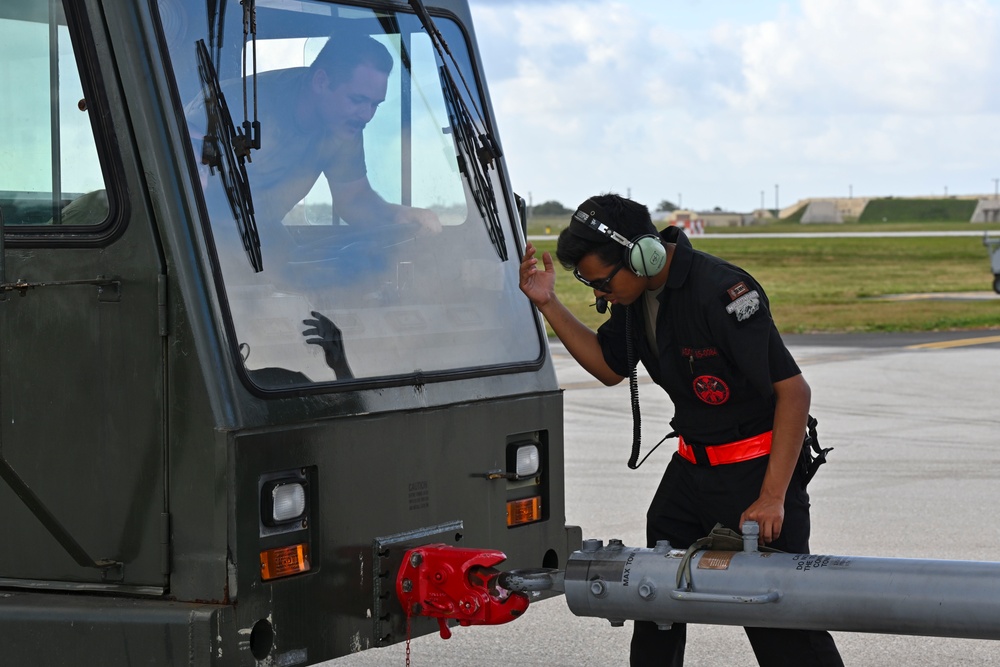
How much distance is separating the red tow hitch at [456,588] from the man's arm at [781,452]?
72 centimetres

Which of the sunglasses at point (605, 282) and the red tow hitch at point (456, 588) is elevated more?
the sunglasses at point (605, 282)

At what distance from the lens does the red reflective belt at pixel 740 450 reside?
4.18m

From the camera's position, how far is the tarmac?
5.97 metres

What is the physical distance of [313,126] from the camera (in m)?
4.30

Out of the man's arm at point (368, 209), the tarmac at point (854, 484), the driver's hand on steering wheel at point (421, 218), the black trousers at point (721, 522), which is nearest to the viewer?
the black trousers at point (721, 522)

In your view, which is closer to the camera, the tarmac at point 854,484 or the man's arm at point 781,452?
the man's arm at point 781,452

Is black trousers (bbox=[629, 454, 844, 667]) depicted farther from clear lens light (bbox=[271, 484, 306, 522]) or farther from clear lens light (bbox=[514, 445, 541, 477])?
clear lens light (bbox=[271, 484, 306, 522])

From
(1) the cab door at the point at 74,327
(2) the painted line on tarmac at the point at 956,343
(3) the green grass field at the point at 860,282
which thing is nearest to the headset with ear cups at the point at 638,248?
(1) the cab door at the point at 74,327

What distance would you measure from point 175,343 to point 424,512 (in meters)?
1.00

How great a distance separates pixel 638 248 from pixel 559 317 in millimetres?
525

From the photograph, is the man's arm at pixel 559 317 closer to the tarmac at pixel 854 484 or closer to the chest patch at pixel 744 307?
the chest patch at pixel 744 307

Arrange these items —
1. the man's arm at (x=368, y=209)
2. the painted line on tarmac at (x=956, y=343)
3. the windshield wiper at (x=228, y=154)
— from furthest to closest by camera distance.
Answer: the painted line on tarmac at (x=956, y=343)
the man's arm at (x=368, y=209)
the windshield wiper at (x=228, y=154)

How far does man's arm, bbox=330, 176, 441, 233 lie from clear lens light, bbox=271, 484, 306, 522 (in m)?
0.94

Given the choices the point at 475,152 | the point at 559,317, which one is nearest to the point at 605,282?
the point at 559,317
